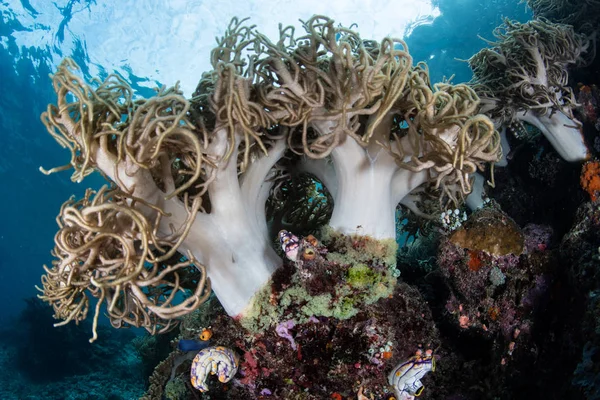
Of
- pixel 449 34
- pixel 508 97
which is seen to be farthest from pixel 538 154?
pixel 449 34

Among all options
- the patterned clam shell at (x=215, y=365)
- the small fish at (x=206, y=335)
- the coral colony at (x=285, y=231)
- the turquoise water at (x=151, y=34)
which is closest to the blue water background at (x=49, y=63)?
the turquoise water at (x=151, y=34)

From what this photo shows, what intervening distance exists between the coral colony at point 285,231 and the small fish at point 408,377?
12 mm

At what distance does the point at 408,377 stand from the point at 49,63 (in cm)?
3356

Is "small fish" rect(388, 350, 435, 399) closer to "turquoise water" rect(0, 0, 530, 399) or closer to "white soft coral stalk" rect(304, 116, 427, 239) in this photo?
"white soft coral stalk" rect(304, 116, 427, 239)

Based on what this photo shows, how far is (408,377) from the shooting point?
320 centimetres

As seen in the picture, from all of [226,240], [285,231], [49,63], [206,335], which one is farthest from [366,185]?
[49,63]

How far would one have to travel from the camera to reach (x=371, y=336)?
322 cm

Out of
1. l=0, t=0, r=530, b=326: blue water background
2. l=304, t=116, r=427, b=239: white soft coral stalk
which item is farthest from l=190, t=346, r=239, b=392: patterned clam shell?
l=0, t=0, r=530, b=326: blue water background

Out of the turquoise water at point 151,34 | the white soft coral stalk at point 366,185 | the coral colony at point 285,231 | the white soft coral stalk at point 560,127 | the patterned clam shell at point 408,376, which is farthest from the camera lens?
the turquoise water at point 151,34

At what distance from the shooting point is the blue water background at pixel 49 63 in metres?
23.1

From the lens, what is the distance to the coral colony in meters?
2.70

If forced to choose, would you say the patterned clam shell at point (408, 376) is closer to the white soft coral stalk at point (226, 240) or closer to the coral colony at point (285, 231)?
the coral colony at point (285, 231)

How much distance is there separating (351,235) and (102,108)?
239cm

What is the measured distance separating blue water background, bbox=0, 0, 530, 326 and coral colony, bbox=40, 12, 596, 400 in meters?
14.0
